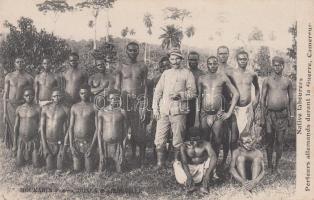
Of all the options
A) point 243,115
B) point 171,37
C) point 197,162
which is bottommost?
point 197,162

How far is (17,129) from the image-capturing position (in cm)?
551

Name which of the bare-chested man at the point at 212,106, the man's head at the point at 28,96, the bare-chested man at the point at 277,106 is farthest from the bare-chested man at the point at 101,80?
the bare-chested man at the point at 277,106

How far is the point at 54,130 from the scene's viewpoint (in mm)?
5441

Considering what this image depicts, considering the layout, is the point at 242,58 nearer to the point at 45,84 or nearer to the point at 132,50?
the point at 132,50

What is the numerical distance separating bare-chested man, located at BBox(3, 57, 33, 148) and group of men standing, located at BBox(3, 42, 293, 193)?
0.04 ft

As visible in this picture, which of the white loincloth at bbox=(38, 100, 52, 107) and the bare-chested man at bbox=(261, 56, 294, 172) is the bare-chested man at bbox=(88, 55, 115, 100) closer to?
the white loincloth at bbox=(38, 100, 52, 107)

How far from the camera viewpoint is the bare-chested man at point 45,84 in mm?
5473

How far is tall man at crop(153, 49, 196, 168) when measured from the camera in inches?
207

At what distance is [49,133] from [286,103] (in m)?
2.57

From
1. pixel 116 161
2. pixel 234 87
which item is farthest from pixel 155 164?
pixel 234 87

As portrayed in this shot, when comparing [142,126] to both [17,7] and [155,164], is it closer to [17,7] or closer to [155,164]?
[155,164]

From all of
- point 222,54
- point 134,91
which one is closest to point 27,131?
point 134,91

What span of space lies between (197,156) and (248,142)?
1.87 ft

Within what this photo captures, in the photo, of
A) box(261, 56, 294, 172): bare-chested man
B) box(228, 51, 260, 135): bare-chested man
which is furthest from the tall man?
box(261, 56, 294, 172): bare-chested man
